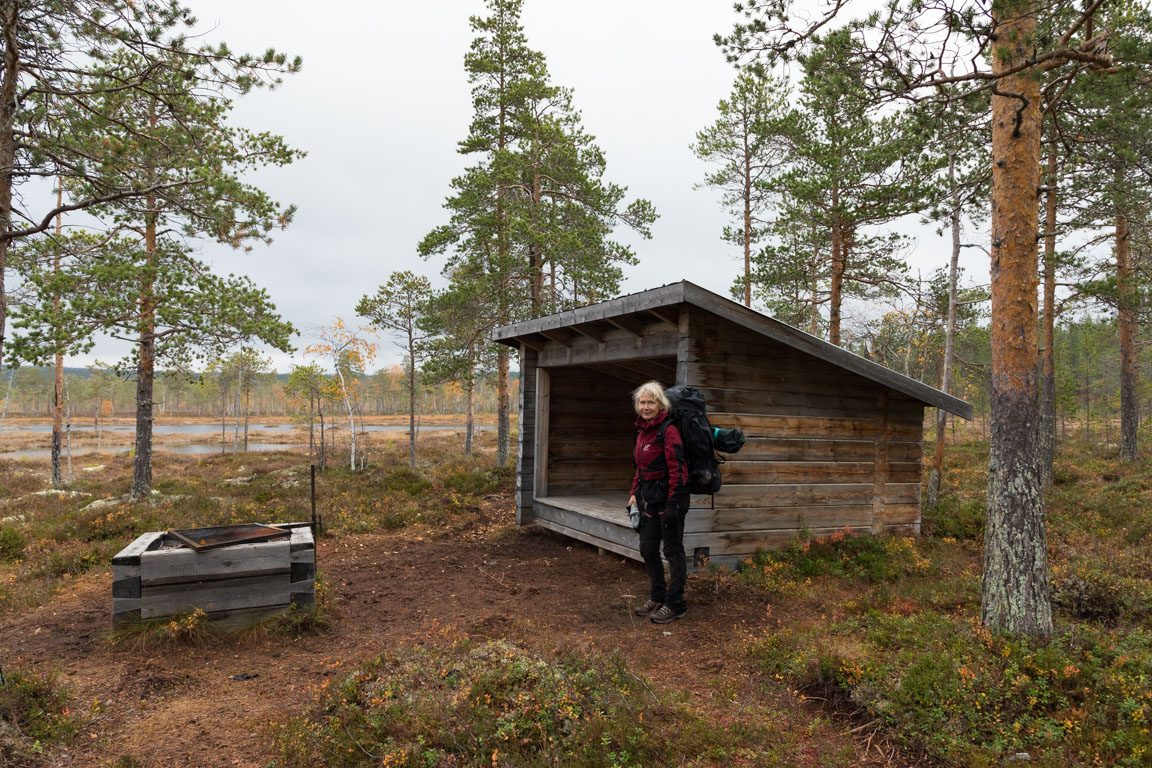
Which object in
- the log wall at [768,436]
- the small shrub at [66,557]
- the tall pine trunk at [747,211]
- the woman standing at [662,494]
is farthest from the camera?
the tall pine trunk at [747,211]

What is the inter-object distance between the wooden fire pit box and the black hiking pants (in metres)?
3.17

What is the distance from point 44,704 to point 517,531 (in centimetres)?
660

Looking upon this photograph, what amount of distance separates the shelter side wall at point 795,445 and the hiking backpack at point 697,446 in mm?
1190

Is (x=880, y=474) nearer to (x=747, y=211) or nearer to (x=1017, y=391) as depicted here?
(x=1017, y=391)

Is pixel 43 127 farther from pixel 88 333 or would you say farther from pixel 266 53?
pixel 88 333

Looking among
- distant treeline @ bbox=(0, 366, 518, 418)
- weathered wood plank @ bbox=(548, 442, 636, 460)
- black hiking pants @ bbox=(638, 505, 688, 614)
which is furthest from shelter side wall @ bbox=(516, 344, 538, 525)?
distant treeline @ bbox=(0, 366, 518, 418)

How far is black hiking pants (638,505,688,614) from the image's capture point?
5.48m

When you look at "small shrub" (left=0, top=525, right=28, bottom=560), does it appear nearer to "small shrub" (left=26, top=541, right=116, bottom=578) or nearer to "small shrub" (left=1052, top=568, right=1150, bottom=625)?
"small shrub" (left=26, top=541, right=116, bottom=578)

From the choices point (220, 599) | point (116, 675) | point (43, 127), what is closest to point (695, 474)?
point (220, 599)

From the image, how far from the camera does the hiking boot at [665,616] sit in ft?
18.0

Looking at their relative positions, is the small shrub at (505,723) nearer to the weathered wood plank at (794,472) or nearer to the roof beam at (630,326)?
the weathered wood plank at (794,472)

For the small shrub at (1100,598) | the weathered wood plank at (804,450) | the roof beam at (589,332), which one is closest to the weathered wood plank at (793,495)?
the weathered wood plank at (804,450)

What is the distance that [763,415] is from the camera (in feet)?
23.8

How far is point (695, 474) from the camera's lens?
551cm
